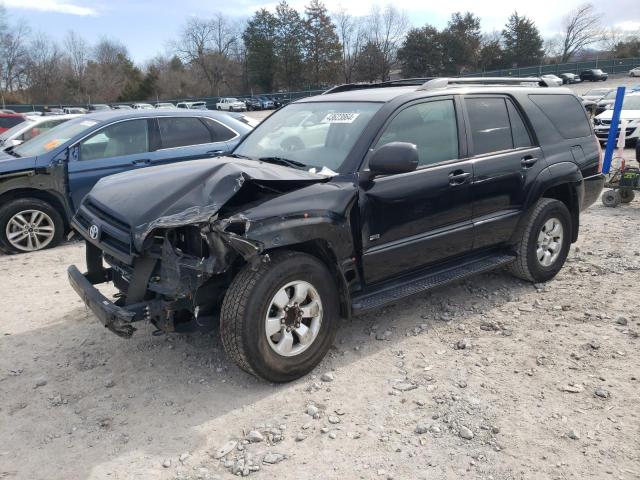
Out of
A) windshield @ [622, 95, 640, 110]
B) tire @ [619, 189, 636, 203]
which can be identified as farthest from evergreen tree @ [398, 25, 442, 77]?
tire @ [619, 189, 636, 203]

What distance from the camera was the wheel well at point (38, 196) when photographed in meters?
6.47

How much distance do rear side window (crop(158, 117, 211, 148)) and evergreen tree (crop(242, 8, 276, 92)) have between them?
68.8m

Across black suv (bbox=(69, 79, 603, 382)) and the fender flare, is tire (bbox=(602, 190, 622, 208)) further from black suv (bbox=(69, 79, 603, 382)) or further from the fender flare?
black suv (bbox=(69, 79, 603, 382))

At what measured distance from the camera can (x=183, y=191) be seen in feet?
10.7

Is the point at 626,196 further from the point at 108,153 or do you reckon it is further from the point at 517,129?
the point at 108,153

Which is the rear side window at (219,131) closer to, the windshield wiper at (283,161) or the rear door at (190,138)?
the rear door at (190,138)

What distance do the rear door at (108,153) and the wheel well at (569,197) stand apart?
4.89 meters

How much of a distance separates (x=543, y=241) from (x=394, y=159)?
235 cm

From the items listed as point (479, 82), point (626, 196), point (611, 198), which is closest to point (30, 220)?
point (479, 82)

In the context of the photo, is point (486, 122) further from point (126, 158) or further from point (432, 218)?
point (126, 158)

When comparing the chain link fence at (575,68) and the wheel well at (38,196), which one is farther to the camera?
the chain link fence at (575,68)

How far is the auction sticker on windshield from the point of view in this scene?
398 centimetres

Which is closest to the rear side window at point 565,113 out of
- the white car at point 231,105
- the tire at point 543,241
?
the tire at point 543,241

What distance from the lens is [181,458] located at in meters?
2.79
